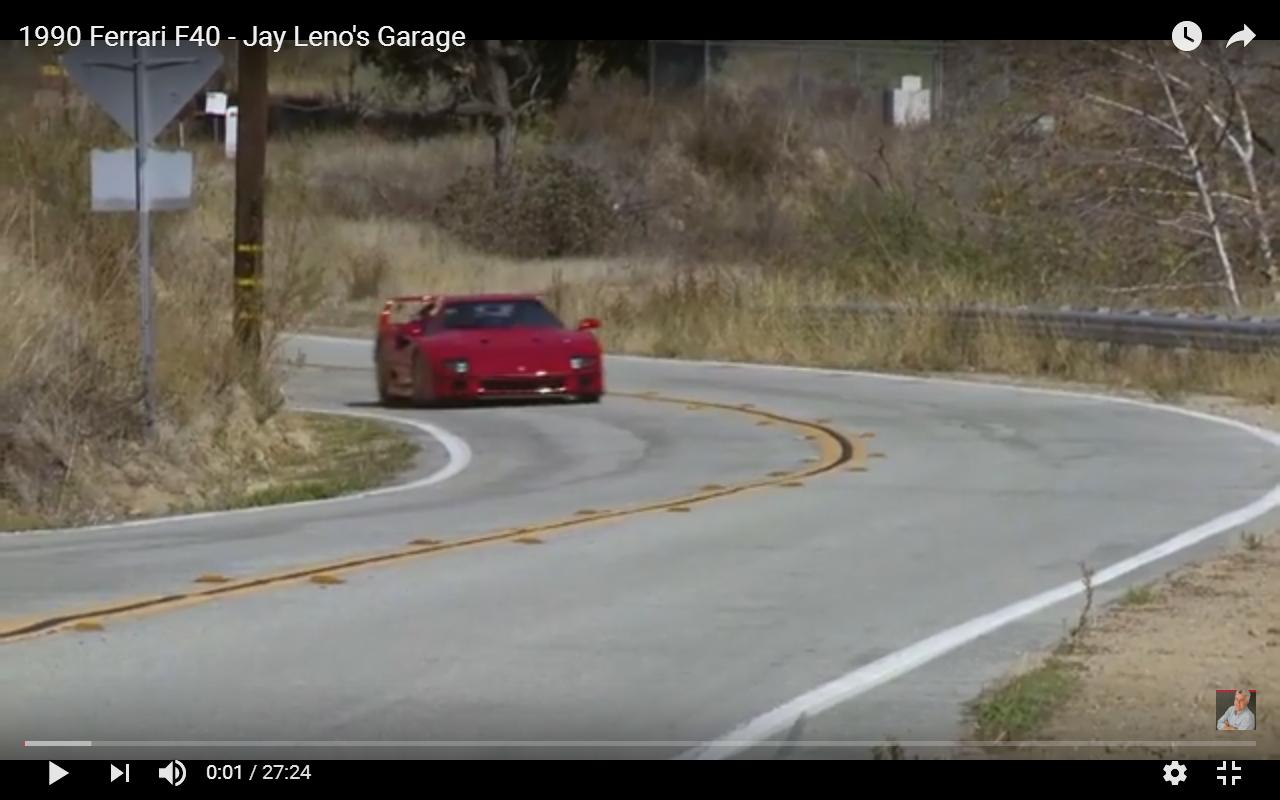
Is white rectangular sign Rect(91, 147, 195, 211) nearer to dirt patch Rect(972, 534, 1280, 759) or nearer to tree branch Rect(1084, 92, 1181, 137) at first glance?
dirt patch Rect(972, 534, 1280, 759)

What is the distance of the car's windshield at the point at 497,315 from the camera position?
27016mm

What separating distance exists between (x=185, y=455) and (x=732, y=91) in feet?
99.6

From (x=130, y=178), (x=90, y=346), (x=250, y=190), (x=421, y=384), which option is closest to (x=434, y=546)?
(x=130, y=178)

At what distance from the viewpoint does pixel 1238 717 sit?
861cm

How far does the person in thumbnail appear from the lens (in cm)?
852

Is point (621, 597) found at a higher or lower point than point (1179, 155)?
lower

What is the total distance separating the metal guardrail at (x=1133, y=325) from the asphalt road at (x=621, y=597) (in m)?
4.55

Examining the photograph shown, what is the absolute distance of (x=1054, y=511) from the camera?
1630cm

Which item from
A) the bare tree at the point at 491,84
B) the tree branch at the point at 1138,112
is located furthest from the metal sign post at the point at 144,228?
the bare tree at the point at 491,84

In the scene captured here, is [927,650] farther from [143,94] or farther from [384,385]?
[384,385]

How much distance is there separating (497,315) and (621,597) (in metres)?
15.3
